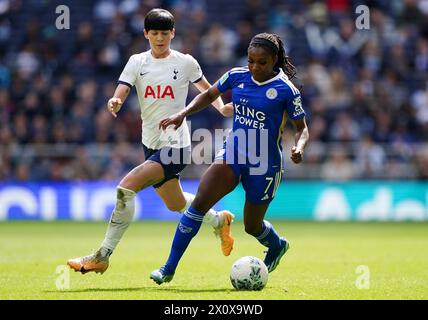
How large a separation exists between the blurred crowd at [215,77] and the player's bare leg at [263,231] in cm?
1063

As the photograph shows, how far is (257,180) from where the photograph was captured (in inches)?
346

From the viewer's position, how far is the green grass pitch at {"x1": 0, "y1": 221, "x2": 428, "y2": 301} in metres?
8.34

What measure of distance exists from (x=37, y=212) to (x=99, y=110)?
9.17 feet

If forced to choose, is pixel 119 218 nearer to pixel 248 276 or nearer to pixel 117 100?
pixel 117 100

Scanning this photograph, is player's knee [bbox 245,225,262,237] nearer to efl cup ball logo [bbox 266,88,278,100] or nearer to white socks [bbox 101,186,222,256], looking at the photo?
white socks [bbox 101,186,222,256]

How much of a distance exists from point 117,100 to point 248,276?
2173mm

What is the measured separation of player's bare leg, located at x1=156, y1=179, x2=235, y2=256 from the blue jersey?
1.35 meters

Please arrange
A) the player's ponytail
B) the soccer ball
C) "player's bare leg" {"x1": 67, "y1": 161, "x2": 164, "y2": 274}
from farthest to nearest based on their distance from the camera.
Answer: "player's bare leg" {"x1": 67, "y1": 161, "x2": 164, "y2": 274} < the player's ponytail < the soccer ball

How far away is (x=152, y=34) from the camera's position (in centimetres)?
959

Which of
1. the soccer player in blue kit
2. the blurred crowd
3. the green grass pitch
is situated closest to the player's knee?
the soccer player in blue kit

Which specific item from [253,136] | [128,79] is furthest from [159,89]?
[253,136]

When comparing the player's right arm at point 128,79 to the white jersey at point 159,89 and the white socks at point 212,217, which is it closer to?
the white jersey at point 159,89
